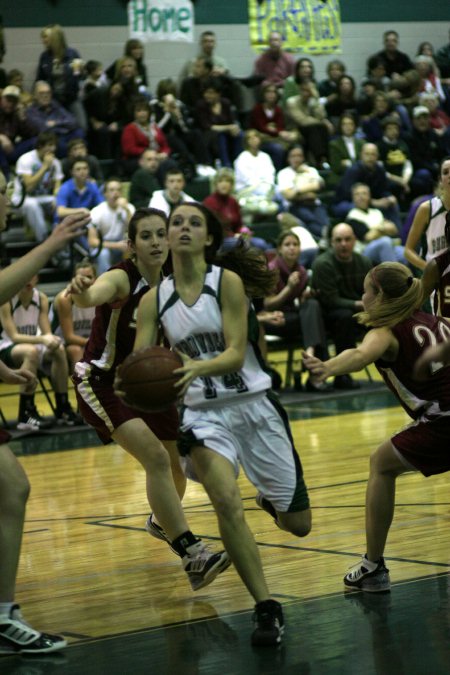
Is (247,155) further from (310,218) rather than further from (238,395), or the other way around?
(238,395)

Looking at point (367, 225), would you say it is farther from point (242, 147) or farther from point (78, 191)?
point (78, 191)

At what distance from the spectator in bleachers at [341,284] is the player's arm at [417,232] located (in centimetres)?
367

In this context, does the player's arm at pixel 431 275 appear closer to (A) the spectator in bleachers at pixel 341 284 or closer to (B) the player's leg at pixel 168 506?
(B) the player's leg at pixel 168 506

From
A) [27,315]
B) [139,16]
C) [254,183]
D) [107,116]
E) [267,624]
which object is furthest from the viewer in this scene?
[139,16]

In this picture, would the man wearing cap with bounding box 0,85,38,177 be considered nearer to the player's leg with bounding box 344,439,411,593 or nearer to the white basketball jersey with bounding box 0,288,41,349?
the white basketball jersey with bounding box 0,288,41,349

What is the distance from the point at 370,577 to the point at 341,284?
24.1 ft

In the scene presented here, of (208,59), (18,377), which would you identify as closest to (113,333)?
(18,377)

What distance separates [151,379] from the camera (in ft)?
14.2

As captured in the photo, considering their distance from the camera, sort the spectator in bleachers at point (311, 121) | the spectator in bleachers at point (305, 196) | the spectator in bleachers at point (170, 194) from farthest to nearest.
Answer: the spectator in bleachers at point (311, 121), the spectator in bleachers at point (305, 196), the spectator in bleachers at point (170, 194)

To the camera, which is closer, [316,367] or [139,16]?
[316,367]

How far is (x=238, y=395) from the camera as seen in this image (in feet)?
15.3

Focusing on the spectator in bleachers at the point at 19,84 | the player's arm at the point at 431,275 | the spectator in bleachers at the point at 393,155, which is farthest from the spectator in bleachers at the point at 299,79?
the player's arm at the point at 431,275

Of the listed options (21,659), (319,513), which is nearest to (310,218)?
(319,513)

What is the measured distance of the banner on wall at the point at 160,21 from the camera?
1741 cm
